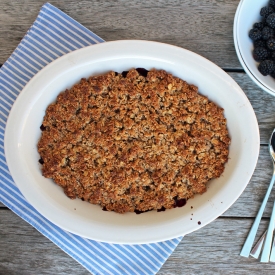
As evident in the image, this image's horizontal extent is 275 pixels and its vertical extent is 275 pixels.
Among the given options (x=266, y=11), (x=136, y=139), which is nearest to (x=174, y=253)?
(x=136, y=139)

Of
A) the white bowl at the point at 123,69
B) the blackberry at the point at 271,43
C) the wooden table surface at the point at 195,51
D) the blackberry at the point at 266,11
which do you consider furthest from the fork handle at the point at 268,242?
the blackberry at the point at 266,11

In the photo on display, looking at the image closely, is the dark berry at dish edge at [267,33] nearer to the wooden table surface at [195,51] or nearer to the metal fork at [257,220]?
the wooden table surface at [195,51]

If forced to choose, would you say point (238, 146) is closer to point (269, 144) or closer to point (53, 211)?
point (269, 144)

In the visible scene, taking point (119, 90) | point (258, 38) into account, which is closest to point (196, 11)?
point (258, 38)

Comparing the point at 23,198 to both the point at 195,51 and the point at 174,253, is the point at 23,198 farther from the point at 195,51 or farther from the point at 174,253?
the point at 195,51

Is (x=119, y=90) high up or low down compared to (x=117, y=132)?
up

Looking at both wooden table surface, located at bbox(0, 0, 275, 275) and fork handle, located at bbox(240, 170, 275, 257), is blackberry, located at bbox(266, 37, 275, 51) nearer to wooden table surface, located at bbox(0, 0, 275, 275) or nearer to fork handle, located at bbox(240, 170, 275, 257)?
wooden table surface, located at bbox(0, 0, 275, 275)

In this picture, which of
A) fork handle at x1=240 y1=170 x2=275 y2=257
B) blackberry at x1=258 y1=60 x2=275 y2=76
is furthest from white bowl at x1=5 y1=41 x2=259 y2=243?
fork handle at x1=240 y1=170 x2=275 y2=257
